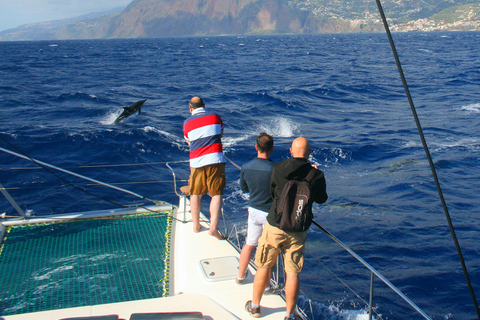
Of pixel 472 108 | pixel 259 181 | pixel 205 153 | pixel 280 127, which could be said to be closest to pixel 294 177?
pixel 259 181

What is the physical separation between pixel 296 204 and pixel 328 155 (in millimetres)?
12893

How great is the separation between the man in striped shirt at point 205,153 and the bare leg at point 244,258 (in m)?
Answer: 1.04

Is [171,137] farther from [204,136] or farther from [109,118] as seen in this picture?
[204,136]

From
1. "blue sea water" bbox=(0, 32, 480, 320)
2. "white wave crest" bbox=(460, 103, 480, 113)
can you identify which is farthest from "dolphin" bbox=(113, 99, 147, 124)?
"white wave crest" bbox=(460, 103, 480, 113)

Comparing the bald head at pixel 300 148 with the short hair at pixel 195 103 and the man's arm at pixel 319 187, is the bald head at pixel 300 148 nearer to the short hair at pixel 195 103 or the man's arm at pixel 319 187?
the man's arm at pixel 319 187

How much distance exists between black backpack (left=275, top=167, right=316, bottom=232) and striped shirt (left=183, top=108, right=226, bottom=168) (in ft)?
5.66

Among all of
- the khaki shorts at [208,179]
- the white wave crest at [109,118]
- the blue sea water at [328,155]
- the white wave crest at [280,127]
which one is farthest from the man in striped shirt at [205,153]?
the white wave crest at [109,118]

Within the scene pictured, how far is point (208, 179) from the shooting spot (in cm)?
523

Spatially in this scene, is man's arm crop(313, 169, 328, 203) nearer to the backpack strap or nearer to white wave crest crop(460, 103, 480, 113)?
the backpack strap

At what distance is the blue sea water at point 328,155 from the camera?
897 cm

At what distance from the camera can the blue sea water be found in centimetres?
897

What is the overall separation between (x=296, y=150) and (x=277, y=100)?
73.6 ft

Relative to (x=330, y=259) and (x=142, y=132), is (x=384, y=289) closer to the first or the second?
(x=330, y=259)

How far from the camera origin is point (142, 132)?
17531mm
